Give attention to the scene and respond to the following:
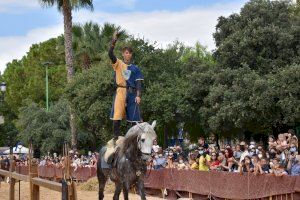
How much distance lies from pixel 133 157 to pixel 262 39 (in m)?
19.5

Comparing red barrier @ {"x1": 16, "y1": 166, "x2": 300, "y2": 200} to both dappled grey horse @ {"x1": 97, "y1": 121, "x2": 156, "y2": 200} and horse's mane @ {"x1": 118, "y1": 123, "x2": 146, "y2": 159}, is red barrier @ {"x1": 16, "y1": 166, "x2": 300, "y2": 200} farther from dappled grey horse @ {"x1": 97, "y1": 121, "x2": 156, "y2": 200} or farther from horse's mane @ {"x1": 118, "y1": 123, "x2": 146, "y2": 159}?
horse's mane @ {"x1": 118, "y1": 123, "x2": 146, "y2": 159}

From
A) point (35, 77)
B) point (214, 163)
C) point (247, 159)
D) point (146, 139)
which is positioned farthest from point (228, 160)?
point (35, 77)

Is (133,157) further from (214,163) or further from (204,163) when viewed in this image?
(204,163)

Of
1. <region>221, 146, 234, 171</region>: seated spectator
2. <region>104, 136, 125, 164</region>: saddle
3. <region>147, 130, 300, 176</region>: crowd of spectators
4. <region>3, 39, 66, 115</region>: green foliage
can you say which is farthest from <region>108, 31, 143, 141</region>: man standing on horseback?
<region>3, 39, 66, 115</region>: green foliage

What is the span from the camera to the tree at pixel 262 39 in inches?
1221

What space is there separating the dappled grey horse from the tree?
18683 millimetres

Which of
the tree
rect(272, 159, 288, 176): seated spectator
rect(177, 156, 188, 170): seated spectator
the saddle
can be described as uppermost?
the tree

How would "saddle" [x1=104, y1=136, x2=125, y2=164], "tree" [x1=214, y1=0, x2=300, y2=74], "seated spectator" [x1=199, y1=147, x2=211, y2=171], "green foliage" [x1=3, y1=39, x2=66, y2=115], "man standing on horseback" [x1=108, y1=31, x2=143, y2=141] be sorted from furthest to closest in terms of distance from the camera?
1. "green foliage" [x1=3, y1=39, x2=66, y2=115]
2. "tree" [x1=214, y1=0, x2=300, y2=74]
3. "seated spectator" [x1=199, y1=147, x2=211, y2=171]
4. "saddle" [x1=104, y1=136, x2=125, y2=164]
5. "man standing on horseback" [x1=108, y1=31, x2=143, y2=141]

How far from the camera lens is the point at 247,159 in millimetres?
18797

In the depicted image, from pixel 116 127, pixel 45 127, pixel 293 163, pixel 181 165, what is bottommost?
pixel 181 165

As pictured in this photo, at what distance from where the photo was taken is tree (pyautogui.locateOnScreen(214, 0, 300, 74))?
102 ft

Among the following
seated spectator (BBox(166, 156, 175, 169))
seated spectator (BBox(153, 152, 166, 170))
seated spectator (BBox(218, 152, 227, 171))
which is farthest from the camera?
seated spectator (BBox(153, 152, 166, 170))

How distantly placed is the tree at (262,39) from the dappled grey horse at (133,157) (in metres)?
18.7

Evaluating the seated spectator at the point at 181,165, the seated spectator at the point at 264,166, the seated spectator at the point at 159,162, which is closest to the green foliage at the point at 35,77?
the seated spectator at the point at 159,162
